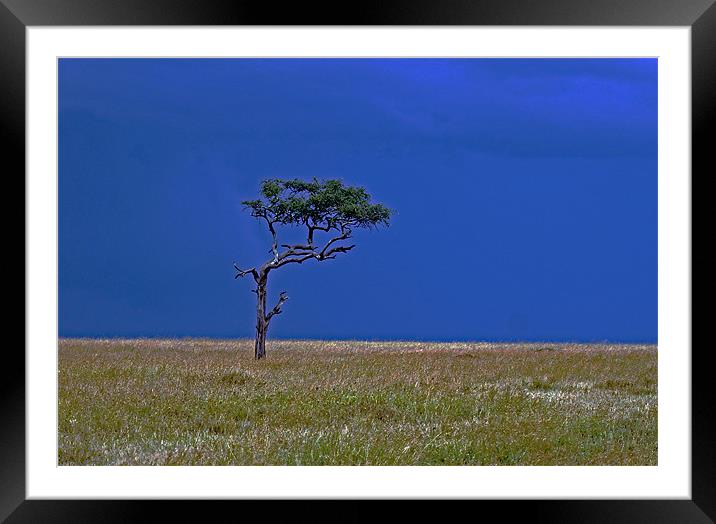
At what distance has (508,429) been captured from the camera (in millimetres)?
8844

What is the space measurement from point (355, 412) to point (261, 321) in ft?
36.3

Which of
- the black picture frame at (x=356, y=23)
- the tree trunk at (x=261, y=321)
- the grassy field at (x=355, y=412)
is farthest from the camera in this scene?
the tree trunk at (x=261, y=321)

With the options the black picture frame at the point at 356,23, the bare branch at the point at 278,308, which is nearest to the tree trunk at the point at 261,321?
the bare branch at the point at 278,308

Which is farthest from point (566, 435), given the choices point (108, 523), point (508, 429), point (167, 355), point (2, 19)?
point (167, 355)

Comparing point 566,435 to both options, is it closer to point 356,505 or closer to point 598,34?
point 356,505

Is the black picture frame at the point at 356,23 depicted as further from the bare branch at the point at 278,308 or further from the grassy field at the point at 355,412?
the bare branch at the point at 278,308

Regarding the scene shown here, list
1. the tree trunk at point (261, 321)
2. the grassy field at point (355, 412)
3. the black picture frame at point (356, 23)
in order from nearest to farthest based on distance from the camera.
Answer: the black picture frame at point (356, 23), the grassy field at point (355, 412), the tree trunk at point (261, 321)

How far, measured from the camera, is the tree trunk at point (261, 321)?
2028cm

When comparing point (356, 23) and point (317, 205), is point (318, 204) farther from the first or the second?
point (356, 23)

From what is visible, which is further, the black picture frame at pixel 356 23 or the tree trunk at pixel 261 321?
the tree trunk at pixel 261 321

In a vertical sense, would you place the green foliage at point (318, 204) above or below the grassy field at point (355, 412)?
above

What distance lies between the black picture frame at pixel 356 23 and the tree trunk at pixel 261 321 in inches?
593

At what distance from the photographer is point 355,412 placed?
391 inches

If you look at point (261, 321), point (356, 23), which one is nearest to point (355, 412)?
point (356, 23)
